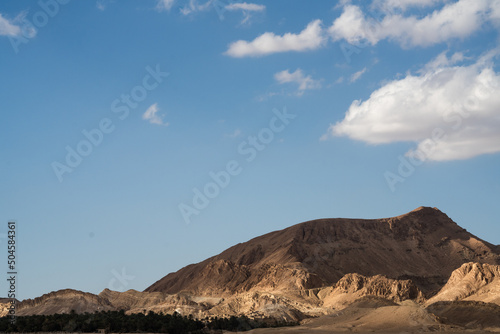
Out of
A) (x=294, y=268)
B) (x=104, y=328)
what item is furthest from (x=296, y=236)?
(x=104, y=328)

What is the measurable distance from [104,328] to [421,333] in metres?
27.4

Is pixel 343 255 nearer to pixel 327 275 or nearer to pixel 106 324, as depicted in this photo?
pixel 327 275

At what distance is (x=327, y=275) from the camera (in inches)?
4424

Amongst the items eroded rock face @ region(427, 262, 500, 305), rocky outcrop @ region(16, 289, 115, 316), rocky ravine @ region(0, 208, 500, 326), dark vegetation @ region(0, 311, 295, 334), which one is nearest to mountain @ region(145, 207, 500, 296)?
rocky ravine @ region(0, 208, 500, 326)

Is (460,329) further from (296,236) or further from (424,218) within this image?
(424,218)

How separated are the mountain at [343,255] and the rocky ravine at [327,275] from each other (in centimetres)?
20

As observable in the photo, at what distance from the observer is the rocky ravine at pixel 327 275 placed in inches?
3179

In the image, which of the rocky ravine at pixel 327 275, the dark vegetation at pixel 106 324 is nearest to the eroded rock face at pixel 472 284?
the rocky ravine at pixel 327 275

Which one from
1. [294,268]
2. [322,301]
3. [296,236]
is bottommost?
[322,301]

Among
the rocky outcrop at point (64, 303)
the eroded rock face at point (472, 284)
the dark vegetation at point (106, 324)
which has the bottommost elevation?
the eroded rock face at point (472, 284)

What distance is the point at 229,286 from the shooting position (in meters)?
106

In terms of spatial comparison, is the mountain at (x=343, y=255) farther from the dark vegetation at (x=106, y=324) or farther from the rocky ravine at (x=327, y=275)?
the dark vegetation at (x=106, y=324)

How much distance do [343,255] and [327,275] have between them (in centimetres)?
867

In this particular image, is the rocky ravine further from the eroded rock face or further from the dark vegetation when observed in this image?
the dark vegetation
